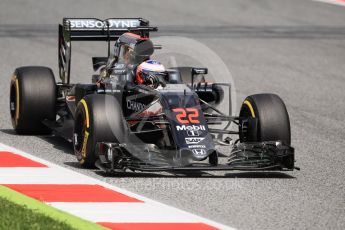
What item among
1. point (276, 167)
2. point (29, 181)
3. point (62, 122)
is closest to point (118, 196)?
point (29, 181)

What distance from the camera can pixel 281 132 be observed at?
10.9m

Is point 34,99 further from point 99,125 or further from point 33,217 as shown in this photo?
point 33,217

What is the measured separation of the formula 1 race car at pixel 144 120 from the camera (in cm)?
1026

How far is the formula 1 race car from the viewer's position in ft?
33.7

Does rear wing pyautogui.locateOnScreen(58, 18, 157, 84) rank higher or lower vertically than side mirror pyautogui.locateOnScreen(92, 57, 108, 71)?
higher

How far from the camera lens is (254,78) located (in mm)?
18266

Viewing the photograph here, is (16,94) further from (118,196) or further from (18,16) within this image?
(18,16)

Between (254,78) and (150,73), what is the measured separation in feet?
23.3

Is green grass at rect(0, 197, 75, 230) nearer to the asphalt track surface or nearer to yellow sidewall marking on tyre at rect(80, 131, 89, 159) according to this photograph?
the asphalt track surface

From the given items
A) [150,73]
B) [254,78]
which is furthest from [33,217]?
[254,78]

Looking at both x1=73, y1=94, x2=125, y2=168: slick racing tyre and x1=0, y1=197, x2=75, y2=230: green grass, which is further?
x1=73, y1=94, x2=125, y2=168: slick racing tyre

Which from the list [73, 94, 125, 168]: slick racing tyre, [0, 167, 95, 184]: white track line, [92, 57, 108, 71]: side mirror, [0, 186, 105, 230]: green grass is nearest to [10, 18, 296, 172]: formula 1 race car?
[73, 94, 125, 168]: slick racing tyre

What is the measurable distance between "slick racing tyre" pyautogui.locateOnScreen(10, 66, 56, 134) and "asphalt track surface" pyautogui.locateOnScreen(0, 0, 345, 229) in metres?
0.16

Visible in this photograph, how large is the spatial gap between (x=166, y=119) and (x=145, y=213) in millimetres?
2011
